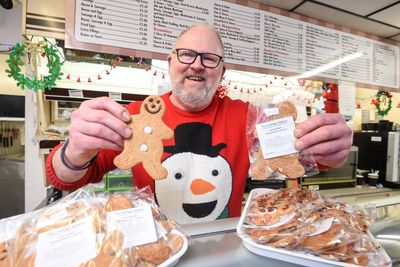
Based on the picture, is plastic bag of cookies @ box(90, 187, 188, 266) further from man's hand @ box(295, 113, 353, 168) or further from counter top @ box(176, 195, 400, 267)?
man's hand @ box(295, 113, 353, 168)

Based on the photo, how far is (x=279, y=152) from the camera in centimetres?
71

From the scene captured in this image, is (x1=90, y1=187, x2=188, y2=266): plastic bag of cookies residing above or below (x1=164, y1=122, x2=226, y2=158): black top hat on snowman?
below

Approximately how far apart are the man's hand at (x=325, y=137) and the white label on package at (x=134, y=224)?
17.4 inches

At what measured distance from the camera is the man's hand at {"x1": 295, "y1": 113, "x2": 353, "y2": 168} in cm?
72

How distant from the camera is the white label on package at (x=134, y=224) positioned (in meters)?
0.47

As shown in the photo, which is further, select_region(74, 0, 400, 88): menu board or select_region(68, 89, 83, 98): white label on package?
select_region(68, 89, 83, 98): white label on package

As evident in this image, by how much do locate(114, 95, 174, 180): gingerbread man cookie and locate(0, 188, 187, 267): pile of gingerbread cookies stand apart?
102 millimetres

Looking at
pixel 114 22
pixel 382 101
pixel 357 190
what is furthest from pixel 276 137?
pixel 382 101

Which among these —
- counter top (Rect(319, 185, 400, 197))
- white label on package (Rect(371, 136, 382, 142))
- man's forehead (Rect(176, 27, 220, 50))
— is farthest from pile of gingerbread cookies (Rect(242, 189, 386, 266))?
white label on package (Rect(371, 136, 382, 142))

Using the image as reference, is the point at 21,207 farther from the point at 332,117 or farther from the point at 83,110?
the point at 332,117

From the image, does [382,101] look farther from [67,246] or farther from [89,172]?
[67,246]

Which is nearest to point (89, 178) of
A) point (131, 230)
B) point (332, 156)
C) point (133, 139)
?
point (133, 139)

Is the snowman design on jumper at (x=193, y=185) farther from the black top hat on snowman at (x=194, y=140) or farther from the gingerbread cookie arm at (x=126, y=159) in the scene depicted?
the gingerbread cookie arm at (x=126, y=159)

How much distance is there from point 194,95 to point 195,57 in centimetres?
17
